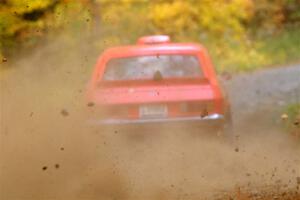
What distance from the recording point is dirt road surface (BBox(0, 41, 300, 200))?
7.79 meters

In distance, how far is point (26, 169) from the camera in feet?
28.7

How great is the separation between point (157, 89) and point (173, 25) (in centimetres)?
1056

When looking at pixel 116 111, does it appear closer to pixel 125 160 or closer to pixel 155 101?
pixel 155 101

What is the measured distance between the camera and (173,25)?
64.4ft

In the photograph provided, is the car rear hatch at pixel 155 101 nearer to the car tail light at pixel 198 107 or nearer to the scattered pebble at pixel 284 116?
the car tail light at pixel 198 107

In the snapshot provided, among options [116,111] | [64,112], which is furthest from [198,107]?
[64,112]

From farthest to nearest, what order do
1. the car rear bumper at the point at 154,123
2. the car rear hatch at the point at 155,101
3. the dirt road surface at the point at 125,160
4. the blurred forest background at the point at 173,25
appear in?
the blurred forest background at the point at 173,25
the car rear hatch at the point at 155,101
the car rear bumper at the point at 154,123
the dirt road surface at the point at 125,160

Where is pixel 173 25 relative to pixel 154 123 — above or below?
above

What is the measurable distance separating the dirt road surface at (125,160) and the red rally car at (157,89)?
0.19 m

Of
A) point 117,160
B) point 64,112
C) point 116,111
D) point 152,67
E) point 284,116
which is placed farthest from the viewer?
point 284,116

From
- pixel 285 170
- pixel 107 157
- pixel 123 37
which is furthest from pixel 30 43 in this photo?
pixel 285 170

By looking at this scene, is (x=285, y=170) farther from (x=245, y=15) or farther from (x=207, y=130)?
(x=245, y=15)

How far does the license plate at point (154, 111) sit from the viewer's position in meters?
9.03

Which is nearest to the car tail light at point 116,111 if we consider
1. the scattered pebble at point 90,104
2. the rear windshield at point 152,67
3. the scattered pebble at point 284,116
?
the scattered pebble at point 90,104
